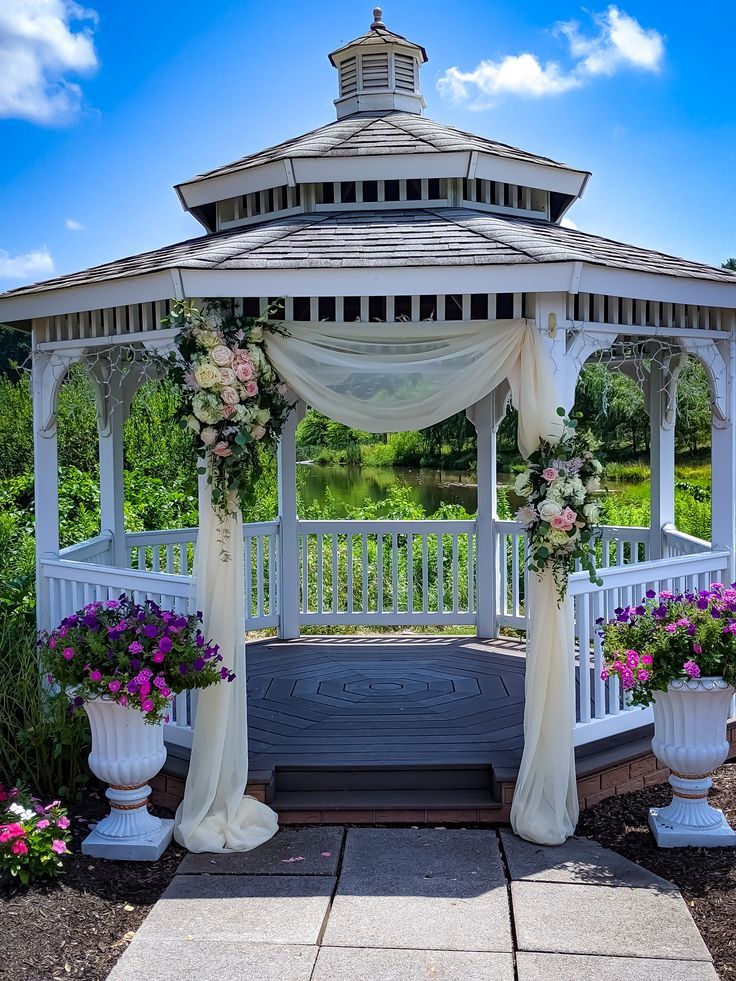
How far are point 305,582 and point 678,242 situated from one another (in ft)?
91.4

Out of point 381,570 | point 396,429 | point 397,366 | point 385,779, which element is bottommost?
point 385,779

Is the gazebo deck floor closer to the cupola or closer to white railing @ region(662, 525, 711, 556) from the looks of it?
white railing @ region(662, 525, 711, 556)

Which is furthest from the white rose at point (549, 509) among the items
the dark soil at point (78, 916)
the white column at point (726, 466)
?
the dark soil at point (78, 916)

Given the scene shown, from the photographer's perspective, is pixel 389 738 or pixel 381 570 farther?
pixel 381 570

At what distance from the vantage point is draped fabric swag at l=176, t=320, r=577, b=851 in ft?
14.8

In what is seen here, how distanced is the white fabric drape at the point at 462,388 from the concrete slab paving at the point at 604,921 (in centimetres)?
62

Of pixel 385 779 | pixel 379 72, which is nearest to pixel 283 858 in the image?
pixel 385 779

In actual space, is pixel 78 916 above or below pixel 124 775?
below

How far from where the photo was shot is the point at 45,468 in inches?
231

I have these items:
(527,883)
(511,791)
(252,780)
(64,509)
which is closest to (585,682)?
(511,791)

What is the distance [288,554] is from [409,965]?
456cm

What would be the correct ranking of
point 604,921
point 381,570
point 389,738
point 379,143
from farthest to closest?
point 381,570 < point 379,143 < point 389,738 < point 604,921

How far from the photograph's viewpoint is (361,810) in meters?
4.68

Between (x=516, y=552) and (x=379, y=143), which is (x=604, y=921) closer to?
(x=516, y=552)
